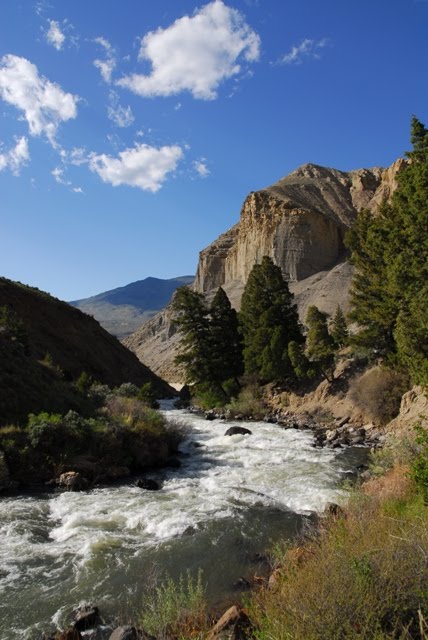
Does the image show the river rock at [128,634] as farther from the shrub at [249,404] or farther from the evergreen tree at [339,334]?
the evergreen tree at [339,334]

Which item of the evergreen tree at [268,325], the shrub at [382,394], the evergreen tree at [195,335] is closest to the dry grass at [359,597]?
the shrub at [382,394]

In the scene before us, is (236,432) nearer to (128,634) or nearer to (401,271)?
(401,271)

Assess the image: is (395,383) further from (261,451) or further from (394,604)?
(394,604)

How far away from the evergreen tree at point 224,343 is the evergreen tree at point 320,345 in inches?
312

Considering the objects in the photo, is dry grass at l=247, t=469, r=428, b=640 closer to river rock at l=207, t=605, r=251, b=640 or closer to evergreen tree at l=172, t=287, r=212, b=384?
river rock at l=207, t=605, r=251, b=640

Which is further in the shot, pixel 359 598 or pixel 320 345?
pixel 320 345

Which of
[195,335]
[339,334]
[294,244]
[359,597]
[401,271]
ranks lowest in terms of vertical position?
[359,597]

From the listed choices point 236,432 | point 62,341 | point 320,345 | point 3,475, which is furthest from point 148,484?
point 62,341

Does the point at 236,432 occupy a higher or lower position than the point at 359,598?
lower

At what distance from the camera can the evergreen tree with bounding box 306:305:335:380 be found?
102 feet

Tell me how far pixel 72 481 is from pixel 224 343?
24.9 meters


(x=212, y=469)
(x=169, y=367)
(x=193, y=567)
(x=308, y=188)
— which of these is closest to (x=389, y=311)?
(x=212, y=469)

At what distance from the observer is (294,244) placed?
9031 centimetres

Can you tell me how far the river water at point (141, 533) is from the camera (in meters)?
7.74
